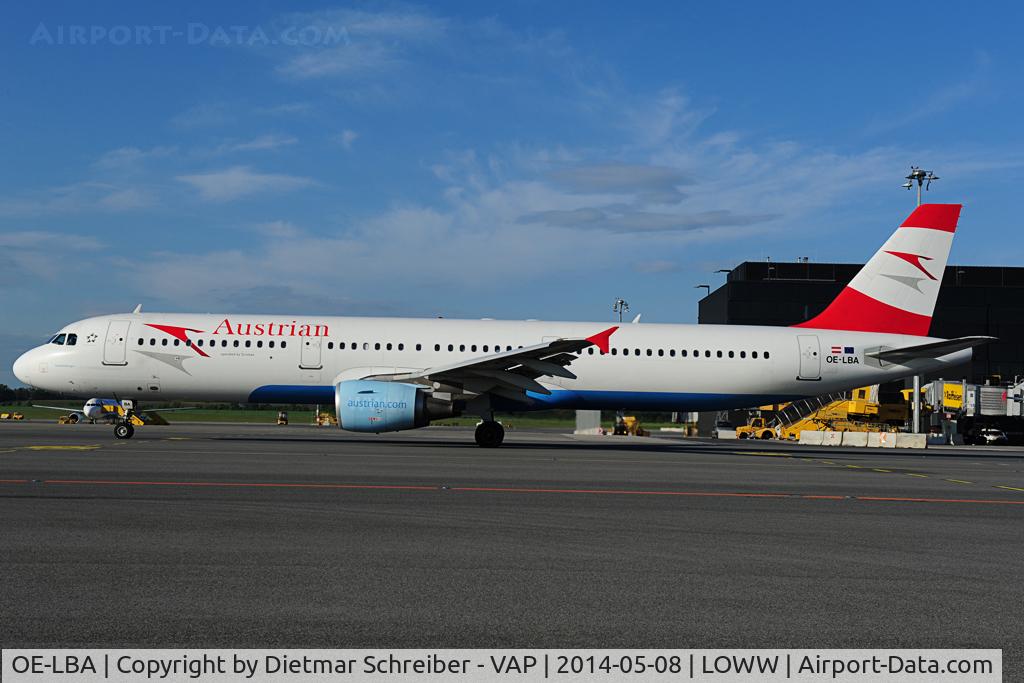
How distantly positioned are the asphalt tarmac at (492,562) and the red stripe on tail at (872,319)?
14653mm

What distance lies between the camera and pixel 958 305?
75.2 m

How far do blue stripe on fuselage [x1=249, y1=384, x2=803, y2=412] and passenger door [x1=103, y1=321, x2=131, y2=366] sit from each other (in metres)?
3.89

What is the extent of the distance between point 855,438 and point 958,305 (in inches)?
1606

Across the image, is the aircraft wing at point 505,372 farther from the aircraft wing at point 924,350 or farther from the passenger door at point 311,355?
the aircraft wing at point 924,350

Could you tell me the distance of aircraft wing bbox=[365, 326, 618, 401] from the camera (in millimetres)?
23578

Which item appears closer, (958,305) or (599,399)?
(599,399)

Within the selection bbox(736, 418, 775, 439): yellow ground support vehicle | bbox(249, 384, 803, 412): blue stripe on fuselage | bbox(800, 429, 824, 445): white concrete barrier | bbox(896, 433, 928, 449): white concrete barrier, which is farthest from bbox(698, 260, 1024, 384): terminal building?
bbox(249, 384, 803, 412): blue stripe on fuselage

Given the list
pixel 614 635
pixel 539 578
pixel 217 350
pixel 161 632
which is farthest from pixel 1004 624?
pixel 217 350

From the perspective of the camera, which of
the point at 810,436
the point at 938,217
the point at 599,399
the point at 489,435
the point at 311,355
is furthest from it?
the point at 810,436

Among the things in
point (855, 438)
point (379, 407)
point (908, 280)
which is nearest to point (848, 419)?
point (855, 438)

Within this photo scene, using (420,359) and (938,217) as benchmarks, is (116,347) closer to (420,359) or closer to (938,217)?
(420,359)

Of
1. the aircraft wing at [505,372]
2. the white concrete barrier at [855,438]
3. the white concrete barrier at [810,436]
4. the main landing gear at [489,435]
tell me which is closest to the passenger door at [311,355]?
the aircraft wing at [505,372]

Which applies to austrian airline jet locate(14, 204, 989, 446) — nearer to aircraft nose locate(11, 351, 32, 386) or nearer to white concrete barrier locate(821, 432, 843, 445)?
aircraft nose locate(11, 351, 32, 386)

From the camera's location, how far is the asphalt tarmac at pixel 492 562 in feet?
16.4
